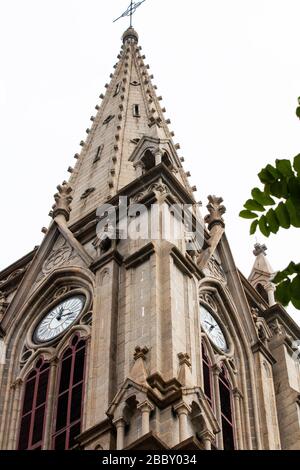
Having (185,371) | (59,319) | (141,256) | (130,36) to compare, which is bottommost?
(185,371)

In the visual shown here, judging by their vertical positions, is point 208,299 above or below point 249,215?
above

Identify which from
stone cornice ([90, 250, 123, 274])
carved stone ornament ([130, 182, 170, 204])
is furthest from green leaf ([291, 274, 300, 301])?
carved stone ornament ([130, 182, 170, 204])

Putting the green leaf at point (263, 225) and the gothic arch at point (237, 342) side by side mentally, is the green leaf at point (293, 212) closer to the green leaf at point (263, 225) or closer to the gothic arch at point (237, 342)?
the green leaf at point (263, 225)

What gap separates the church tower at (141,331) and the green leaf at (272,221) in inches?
602

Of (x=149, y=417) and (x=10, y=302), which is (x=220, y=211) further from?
(x=149, y=417)

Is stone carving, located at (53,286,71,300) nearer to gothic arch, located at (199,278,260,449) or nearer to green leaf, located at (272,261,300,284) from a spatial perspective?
gothic arch, located at (199,278,260,449)

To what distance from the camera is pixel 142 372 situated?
34.4 meters

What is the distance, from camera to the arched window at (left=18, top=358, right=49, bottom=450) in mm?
38094

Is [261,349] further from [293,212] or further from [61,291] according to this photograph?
[293,212]

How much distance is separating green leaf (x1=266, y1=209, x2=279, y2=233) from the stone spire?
33.7m

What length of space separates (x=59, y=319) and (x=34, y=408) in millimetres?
4350

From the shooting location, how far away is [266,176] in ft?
54.3

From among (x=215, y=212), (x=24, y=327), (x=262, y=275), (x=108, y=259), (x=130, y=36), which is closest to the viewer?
(x=108, y=259)
